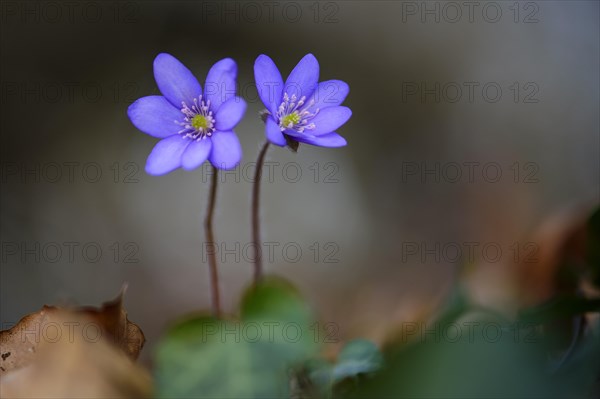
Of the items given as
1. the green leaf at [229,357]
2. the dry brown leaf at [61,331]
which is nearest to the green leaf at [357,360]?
the green leaf at [229,357]

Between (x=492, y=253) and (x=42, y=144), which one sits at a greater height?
(x=42, y=144)

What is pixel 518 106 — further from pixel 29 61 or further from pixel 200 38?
pixel 29 61

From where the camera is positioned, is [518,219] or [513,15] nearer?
[518,219]

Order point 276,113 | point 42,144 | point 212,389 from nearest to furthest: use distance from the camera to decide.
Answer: point 212,389, point 276,113, point 42,144

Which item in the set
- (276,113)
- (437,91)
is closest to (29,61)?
(437,91)

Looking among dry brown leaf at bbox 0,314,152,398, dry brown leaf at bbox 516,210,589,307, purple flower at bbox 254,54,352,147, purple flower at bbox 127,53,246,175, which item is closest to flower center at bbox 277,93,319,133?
purple flower at bbox 254,54,352,147

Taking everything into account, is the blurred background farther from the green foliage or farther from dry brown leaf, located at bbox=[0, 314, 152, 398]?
dry brown leaf, located at bbox=[0, 314, 152, 398]

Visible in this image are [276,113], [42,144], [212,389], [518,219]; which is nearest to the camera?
[212,389]

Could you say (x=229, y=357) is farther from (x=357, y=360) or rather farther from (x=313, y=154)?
(x=313, y=154)
